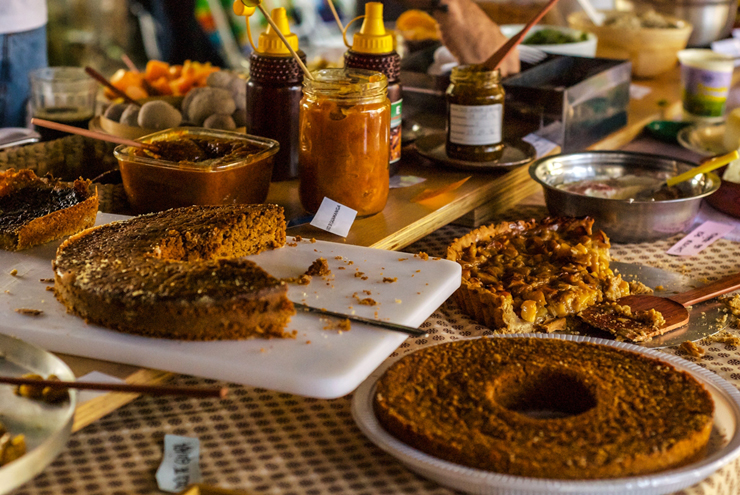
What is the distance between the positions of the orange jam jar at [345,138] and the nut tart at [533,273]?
219 mm

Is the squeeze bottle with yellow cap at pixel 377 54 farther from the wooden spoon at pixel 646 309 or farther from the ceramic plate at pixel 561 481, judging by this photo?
the ceramic plate at pixel 561 481

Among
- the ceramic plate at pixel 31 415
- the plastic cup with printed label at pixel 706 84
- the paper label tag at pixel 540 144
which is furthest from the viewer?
the plastic cup with printed label at pixel 706 84

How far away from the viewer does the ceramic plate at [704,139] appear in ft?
7.54

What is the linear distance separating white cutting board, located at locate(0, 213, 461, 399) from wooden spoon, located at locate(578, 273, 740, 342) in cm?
27

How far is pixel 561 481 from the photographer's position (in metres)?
0.82

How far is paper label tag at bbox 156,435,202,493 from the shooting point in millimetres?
895

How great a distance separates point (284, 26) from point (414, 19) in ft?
5.79

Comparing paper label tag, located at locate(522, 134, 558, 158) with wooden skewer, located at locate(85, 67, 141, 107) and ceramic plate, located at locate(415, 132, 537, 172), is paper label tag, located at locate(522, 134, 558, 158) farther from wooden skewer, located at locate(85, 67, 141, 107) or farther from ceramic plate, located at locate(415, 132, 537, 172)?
wooden skewer, located at locate(85, 67, 141, 107)

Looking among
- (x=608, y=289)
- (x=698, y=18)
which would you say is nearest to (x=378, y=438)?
(x=608, y=289)

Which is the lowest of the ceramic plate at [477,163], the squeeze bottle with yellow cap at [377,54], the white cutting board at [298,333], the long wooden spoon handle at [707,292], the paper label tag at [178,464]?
the paper label tag at [178,464]

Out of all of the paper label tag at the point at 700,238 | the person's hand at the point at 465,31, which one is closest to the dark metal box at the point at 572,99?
the person's hand at the point at 465,31

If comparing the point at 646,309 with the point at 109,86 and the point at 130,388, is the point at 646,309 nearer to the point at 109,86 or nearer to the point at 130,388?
the point at 130,388

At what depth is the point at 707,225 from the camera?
1.82 meters

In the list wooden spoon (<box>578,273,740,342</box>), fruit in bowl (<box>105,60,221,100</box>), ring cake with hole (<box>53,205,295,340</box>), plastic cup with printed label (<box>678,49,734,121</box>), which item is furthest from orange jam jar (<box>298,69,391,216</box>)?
plastic cup with printed label (<box>678,49,734,121</box>)
